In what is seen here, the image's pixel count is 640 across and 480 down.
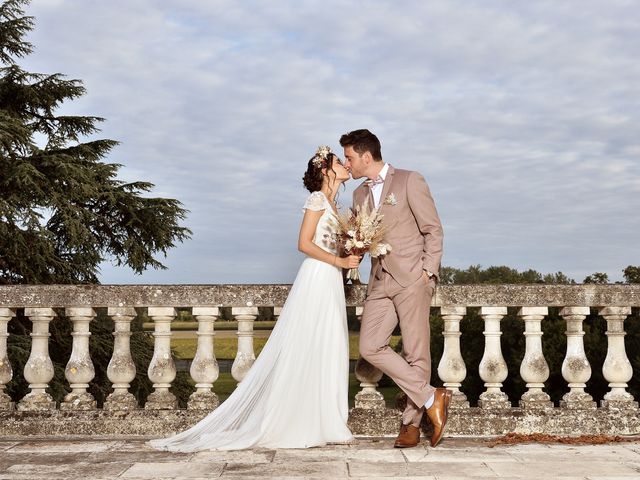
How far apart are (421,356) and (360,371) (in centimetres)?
73

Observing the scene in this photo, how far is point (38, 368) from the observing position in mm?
6512

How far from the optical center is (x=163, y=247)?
784 inches

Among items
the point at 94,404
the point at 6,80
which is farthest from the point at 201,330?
the point at 6,80

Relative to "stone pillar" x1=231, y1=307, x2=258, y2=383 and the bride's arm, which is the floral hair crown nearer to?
the bride's arm

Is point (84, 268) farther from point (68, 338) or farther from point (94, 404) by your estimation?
point (94, 404)

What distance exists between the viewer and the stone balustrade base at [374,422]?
616 cm

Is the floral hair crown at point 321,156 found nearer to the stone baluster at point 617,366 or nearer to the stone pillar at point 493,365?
the stone pillar at point 493,365

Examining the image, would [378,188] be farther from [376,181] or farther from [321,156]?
[321,156]

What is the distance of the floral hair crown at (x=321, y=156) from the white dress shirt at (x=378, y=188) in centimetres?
43

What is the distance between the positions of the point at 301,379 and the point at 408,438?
84cm

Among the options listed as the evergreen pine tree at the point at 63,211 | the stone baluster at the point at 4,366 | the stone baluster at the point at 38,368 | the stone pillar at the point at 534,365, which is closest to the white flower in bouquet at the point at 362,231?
the stone pillar at the point at 534,365

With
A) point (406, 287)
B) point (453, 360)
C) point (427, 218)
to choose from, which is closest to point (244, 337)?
point (406, 287)

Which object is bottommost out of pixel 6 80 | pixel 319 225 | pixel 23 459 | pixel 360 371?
pixel 23 459

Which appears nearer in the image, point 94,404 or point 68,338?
point 94,404
